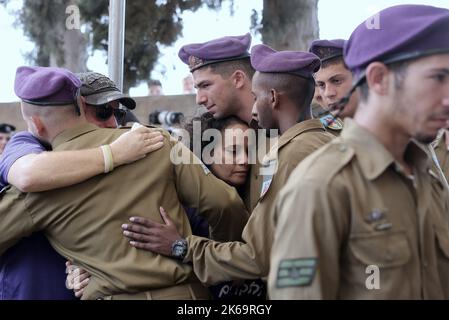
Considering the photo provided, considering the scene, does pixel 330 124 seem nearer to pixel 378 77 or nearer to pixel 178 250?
pixel 178 250

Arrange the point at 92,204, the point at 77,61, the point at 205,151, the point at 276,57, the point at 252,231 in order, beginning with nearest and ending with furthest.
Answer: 1. the point at 252,231
2. the point at 92,204
3. the point at 276,57
4. the point at 205,151
5. the point at 77,61

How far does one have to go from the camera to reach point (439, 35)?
1.78 m

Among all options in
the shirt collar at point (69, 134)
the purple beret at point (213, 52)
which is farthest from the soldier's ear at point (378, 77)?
the purple beret at point (213, 52)

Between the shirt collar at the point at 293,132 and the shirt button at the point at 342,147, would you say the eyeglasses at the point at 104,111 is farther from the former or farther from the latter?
the shirt button at the point at 342,147

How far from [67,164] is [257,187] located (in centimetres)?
94

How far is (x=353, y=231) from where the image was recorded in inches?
65.9

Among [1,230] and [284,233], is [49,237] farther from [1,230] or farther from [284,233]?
[284,233]

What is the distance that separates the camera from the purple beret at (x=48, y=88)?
273cm

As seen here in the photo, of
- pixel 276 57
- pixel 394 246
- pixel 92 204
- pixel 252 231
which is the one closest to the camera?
pixel 394 246

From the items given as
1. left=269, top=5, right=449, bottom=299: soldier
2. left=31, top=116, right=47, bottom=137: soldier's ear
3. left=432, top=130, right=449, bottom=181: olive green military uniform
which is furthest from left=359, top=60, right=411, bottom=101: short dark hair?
left=432, top=130, right=449, bottom=181: olive green military uniform

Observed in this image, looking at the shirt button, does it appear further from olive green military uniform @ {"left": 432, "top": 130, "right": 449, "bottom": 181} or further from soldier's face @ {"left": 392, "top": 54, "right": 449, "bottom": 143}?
olive green military uniform @ {"left": 432, "top": 130, "right": 449, "bottom": 181}

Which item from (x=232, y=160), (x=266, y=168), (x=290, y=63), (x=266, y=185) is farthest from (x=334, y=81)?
(x=266, y=185)
